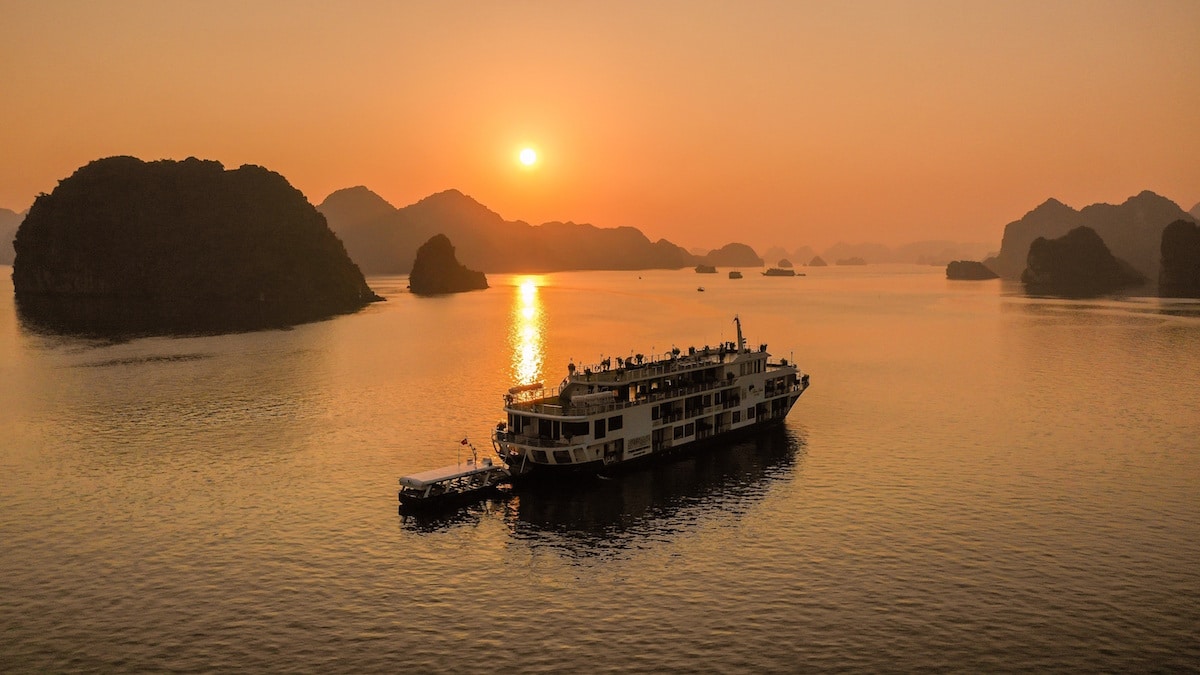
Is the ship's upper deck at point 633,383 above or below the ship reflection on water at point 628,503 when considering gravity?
above

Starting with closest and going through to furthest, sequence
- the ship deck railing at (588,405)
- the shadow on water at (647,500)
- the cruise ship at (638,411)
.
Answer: the shadow on water at (647,500) < the ship deck railing at (588,405) < the cruise ship at (638,411)

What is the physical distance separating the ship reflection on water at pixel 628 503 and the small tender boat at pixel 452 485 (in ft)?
3.42

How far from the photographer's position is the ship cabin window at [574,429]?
223 feet

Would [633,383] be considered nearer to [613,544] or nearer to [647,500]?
[647,500]

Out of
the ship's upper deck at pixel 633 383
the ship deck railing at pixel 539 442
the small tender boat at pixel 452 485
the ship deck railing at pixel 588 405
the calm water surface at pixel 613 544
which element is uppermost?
the ship's upper deck at pixel 633 383

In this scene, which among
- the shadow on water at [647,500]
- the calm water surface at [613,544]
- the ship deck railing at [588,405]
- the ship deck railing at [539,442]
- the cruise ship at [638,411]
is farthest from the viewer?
the cruise ship at [638,411]

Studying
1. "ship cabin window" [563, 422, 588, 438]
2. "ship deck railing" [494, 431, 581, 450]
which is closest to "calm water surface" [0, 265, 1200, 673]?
"ship deck railing" [494, 431, 581, 450]

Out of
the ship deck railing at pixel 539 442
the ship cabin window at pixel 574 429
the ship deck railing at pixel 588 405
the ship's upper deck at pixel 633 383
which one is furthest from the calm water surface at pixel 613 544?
the ship's upper deck at pixel 633 383

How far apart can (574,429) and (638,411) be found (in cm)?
727

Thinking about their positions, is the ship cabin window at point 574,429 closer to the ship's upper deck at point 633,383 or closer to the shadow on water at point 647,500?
the ship's upper deck at point 633,383

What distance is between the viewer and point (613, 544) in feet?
184

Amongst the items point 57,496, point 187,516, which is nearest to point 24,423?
point 57,496

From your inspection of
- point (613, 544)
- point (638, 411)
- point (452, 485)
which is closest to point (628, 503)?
point (613, 544)

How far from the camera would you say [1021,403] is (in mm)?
106375
